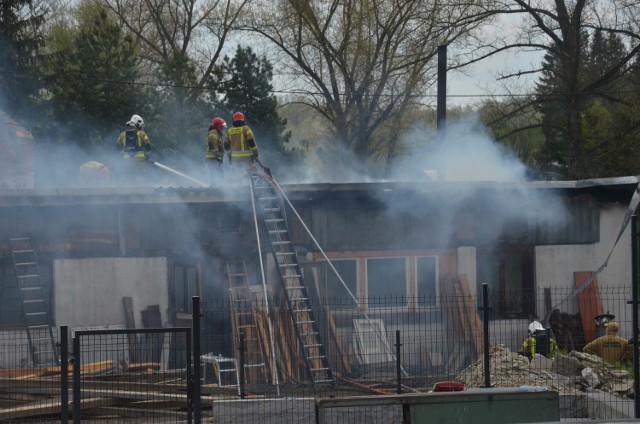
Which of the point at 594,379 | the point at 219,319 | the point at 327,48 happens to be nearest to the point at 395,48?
the point at 327,48

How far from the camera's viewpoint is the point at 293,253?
700 inches

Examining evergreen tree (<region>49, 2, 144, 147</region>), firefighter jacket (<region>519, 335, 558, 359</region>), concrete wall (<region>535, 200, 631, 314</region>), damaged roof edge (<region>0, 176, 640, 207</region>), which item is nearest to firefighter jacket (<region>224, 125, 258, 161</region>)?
damaged roof edge (<region>0, 176, 640, 207</region>)

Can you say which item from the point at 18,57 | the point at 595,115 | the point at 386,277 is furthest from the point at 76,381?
the point at 595,115

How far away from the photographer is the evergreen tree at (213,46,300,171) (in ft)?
114

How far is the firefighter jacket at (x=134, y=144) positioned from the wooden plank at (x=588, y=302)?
31.7ft

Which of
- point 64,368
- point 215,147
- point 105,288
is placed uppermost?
point 215,147

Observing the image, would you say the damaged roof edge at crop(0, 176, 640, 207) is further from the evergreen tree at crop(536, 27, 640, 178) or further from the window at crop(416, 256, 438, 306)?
the evergreen tree at crop(536, 27, 640, 178)

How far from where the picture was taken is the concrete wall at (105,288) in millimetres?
18094

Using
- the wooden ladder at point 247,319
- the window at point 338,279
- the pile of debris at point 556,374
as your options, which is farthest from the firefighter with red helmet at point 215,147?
the pile of debris at point 556,374

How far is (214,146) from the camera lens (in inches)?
780

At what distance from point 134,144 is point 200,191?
316 cm

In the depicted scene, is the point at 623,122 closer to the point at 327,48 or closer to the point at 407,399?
the point at 327,48

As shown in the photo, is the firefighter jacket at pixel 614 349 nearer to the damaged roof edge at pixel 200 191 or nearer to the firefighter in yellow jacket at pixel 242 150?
the damaged roof edge at pixel 200 191

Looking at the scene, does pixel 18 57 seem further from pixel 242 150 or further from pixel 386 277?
pixel 386 277
